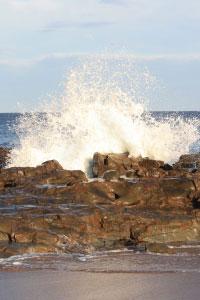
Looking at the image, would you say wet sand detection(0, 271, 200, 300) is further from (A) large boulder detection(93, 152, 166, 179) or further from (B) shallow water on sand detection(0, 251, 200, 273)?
(A) large boulder detection(93, 152, 166, 179)

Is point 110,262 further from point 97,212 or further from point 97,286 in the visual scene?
A: point 97,212

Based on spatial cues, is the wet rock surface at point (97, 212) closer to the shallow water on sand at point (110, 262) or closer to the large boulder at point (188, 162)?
the shallow water on sand at point (110, 262)

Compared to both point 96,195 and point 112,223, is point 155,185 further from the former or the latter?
point 112,223

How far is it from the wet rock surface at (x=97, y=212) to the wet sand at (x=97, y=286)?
1564 mm

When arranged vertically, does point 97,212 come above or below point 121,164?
below

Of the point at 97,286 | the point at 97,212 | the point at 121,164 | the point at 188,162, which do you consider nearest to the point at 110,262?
the point at 97,286

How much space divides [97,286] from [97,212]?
3.83 meters

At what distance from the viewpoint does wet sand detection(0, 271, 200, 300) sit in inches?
313

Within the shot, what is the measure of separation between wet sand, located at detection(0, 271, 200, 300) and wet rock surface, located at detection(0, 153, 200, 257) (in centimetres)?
156

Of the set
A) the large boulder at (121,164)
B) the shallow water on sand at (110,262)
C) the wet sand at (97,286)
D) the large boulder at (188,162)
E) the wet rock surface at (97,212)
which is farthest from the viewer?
the large boulder at (188,162)

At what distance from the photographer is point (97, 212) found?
12.2m

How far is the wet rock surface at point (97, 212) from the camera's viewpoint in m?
11.2

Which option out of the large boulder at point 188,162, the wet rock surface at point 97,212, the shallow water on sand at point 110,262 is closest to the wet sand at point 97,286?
the shallow water on sand at point 110,262

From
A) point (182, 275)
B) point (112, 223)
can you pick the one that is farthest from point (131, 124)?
point (182, 275)
